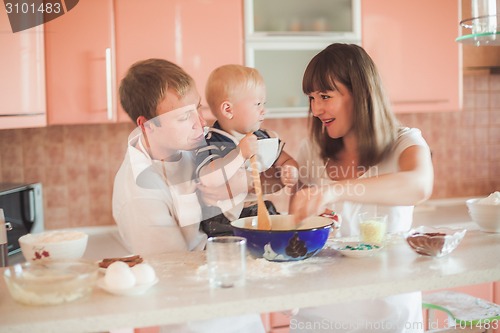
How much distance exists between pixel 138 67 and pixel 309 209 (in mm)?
625

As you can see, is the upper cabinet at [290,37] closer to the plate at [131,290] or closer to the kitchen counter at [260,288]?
the kitchen counter at [260,288]

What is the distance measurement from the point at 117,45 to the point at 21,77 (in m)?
0.42

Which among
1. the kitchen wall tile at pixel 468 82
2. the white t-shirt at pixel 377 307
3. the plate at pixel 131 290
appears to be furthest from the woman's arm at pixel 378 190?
the kitchen wall tile at pixel 468 82

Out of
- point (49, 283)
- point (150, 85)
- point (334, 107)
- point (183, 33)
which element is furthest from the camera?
point (183, 33)

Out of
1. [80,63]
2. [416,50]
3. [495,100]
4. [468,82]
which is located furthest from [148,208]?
[495,100]

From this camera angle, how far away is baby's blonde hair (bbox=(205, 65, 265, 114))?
1.81 m

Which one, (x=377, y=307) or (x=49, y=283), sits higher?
(x=49, y=283)

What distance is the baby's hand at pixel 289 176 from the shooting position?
5.68 feet

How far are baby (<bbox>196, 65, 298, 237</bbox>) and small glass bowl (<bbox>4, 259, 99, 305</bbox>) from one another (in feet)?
1.62

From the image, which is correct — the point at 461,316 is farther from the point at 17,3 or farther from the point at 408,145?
the point at 17,3

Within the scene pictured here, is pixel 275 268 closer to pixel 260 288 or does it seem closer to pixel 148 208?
pixel 260 288

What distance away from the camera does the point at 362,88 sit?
167cm

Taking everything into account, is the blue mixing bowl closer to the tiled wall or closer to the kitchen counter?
the kitchen counter

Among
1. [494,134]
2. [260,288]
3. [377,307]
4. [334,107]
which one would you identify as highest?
[334,107]
